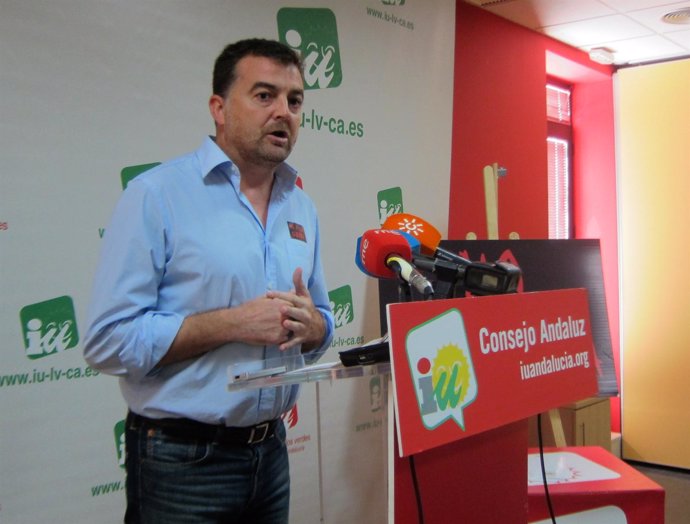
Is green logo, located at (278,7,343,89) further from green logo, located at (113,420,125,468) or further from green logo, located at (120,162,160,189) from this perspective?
green logo, located at (113,420,125,468)

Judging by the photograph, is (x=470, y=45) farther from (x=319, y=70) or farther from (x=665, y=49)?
(x=665, y=49)

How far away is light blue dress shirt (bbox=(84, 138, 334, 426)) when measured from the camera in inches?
51.9

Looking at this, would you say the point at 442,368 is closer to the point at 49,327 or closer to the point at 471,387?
the point at 471,387

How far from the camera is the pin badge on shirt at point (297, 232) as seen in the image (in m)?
1.62

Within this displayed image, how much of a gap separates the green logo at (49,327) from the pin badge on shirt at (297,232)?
0.83 meters

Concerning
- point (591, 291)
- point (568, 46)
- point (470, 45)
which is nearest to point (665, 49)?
point (568, 46)

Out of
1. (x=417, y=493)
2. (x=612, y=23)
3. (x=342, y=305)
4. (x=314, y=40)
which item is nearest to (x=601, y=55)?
(x=612, y=23)

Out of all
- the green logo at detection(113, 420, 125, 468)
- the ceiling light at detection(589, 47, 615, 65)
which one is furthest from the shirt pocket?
the ceiling light at detection(589, 47, 615, 65)

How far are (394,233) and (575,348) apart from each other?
0.39 metres

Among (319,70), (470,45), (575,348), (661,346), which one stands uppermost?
(470,45)

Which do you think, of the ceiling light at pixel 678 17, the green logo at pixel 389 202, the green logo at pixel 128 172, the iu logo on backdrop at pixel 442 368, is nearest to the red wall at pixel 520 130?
the green logo at pixel 389 202

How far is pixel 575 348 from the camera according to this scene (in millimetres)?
1296

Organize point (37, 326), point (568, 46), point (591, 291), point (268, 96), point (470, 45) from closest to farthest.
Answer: point (268, 96) → point (37, 326) → point (591, 291) → point (470, 45) → point (568, 46)

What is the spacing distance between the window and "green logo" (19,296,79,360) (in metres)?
3.77
